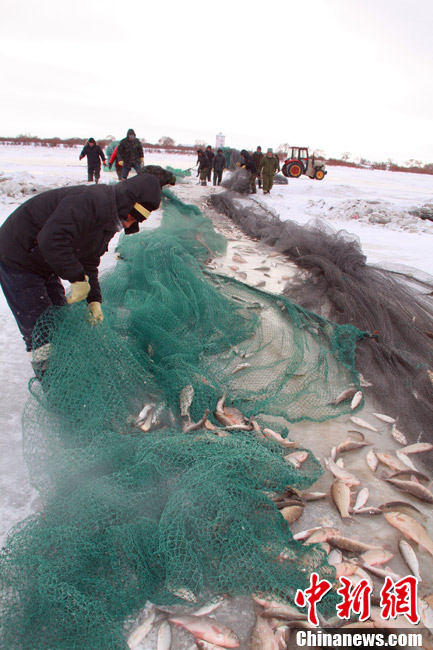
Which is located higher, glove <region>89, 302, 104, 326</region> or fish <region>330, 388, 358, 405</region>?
glove <region>89, 302, 104, 326</region>

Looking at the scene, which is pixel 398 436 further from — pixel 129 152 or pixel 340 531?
pixel 129 152

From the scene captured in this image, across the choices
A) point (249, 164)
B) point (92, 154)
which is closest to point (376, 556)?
point (92, 154)

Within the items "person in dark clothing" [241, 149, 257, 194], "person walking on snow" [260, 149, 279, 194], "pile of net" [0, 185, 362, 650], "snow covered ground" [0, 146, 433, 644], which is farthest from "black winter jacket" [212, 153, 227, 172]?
"pile of net" [0, 185, 362, 650]

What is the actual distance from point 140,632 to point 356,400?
1.95 m

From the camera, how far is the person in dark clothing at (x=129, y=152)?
11375 mm

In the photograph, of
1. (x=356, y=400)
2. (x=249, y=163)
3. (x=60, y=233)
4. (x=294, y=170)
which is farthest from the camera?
(x=294, y=170)

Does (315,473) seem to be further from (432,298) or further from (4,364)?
(432,298)

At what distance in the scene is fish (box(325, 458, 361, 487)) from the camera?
223cm

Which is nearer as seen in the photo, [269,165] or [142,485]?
[142,485]

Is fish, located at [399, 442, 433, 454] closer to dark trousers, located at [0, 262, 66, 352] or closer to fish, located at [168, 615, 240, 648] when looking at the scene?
fish, located at [168, 615, 240, 648]

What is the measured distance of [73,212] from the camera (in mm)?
2238

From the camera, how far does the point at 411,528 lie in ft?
6.45

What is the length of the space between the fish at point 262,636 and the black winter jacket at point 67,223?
188 centimetres

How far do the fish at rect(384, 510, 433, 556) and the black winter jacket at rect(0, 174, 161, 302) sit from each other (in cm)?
209
